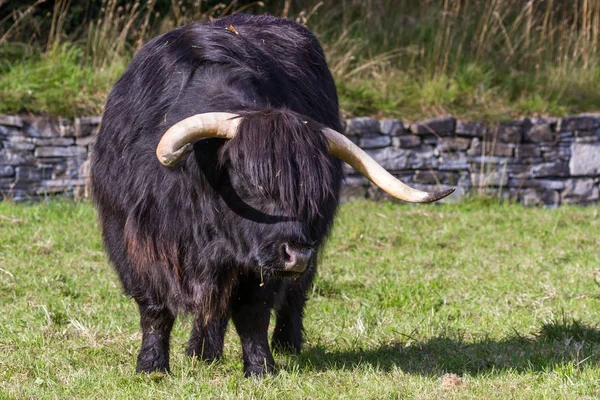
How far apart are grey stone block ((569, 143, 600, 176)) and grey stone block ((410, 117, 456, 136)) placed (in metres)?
1.47

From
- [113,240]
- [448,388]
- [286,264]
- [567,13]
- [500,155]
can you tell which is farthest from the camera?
[567,13]

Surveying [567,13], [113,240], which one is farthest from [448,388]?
[567,13]

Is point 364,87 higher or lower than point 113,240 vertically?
lower

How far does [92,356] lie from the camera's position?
4531 mm

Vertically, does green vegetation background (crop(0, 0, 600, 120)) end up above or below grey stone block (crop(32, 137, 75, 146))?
above

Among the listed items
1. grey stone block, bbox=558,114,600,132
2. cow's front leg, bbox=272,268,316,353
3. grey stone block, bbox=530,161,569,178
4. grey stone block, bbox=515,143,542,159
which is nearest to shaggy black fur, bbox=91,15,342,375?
cow's front leg, bbox=272,268,316,353

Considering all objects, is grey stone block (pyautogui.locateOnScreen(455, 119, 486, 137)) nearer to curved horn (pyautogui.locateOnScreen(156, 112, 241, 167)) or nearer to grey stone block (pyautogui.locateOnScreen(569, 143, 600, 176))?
grey stone block (pyautogui.locateOnScreen(569, 143, 600, 176))

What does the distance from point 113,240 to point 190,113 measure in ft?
2.63

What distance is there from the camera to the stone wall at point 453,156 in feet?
29.1

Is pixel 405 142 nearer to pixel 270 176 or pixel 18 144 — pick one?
pixel 18 144

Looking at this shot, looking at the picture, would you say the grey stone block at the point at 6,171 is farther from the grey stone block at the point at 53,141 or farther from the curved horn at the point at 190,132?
the curved horn at the point at 190,132

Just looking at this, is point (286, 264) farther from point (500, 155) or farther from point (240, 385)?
point (500, 155)

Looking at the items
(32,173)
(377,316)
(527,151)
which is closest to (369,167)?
Result: (377,316)

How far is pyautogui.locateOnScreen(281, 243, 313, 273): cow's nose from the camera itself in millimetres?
3621
